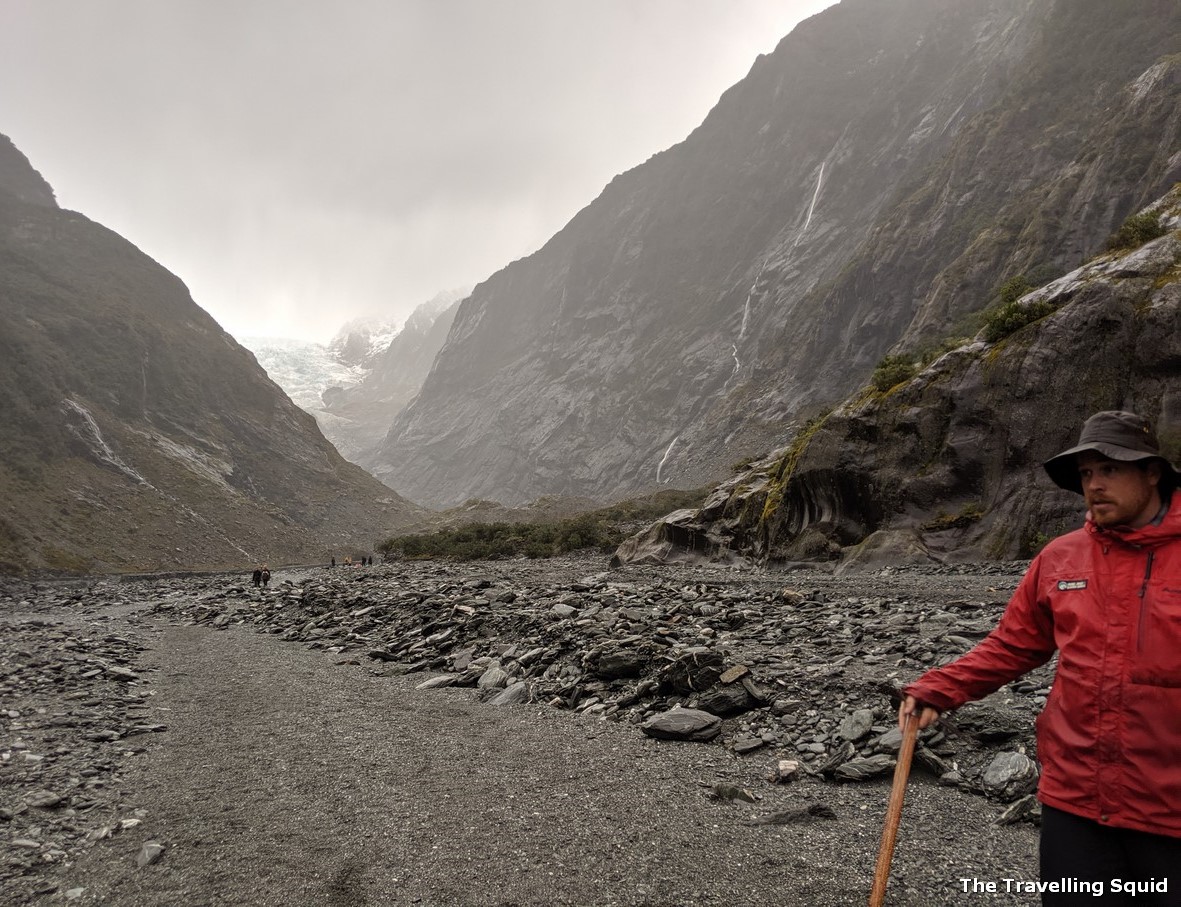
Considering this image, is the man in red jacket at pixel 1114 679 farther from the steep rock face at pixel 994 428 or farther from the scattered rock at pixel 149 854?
the steep rock face at pixel 994 428

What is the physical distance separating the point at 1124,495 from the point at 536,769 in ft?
21.6

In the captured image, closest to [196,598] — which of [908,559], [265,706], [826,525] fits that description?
[265,706]

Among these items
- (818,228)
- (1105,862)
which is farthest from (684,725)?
(818,228)

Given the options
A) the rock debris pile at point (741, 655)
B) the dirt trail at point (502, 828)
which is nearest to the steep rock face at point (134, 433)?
the rock debris pile at point (741, 655)

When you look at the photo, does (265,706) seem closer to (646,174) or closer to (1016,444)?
(1016,444)

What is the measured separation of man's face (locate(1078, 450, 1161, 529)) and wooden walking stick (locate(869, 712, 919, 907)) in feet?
4.94

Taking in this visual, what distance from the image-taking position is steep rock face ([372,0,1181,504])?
58.6 metres

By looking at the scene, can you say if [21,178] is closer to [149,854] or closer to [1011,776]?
[149,854]

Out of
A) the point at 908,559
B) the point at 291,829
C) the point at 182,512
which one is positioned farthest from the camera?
the point at 182,512

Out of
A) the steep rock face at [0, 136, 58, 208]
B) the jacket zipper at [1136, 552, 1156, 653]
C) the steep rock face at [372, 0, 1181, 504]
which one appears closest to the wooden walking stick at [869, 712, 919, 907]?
the jacket zipper at [1136, 552, 1156, 653]

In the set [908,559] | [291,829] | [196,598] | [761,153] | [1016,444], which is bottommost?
[196,598]

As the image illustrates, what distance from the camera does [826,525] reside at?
26.6 m

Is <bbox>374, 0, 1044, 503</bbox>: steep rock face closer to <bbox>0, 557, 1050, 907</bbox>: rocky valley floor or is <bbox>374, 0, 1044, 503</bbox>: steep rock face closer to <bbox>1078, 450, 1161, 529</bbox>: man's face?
<bbox>0, 557, 1050, 907</bbox>: rocky valley floor

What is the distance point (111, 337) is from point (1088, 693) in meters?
106
